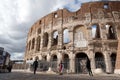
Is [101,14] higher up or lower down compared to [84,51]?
higher up

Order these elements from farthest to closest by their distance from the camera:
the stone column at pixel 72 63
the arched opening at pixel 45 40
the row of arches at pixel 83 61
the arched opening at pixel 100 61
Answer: the arched opening at pixel 45 40, the stone column at pixel 72 63, the row of arches at pixel 83 61, the arched opening at pixel 100 61

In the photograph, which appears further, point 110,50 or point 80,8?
point 80,8

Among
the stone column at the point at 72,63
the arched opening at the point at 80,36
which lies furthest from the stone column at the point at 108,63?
the stone column at the point at 72,63

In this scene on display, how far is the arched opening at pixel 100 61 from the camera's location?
69.9 feet

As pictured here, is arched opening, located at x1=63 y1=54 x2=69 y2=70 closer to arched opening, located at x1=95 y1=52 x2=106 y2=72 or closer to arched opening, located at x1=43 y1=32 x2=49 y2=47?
arched opening, located at x1=95 y1=52 x2=106 y2=72

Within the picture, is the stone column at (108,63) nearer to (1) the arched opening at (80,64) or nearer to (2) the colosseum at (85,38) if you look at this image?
(2) the colosseum at (85,38)

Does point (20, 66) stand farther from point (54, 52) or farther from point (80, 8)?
point (80, 8)

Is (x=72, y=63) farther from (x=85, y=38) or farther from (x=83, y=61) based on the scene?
(x=85, y=38)

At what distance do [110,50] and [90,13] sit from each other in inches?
256

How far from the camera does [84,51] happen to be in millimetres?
22438

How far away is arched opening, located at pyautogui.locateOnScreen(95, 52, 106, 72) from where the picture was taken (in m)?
21.3

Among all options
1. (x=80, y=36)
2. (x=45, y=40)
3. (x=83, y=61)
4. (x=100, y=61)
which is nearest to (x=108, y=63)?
(x=100, y=61)

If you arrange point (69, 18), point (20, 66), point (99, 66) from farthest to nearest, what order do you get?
point (20, 66) < point (69, 18) < point (99, 66)

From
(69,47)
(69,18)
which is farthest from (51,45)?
(69,18)
